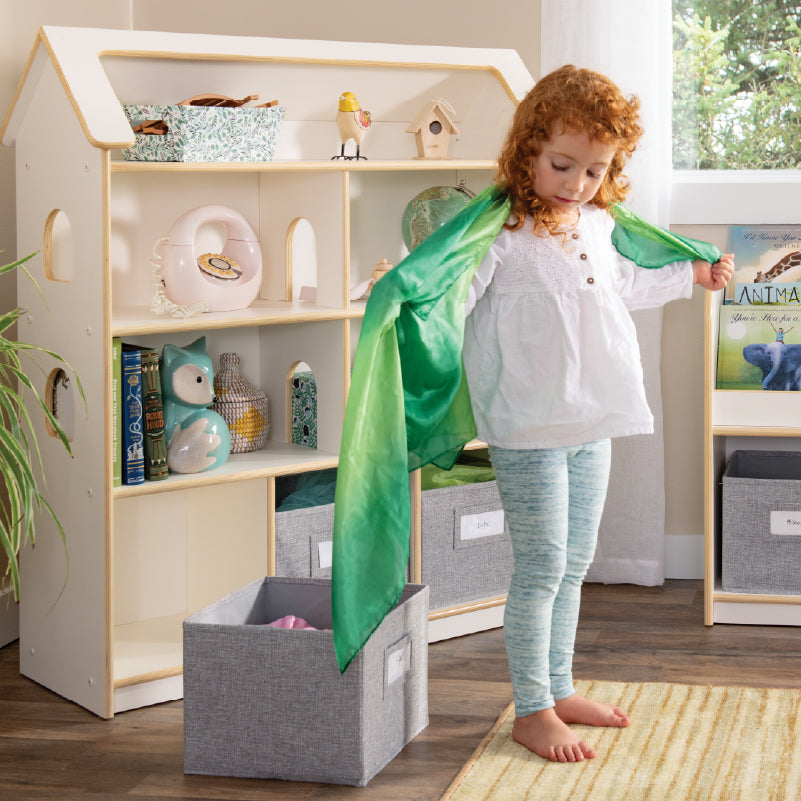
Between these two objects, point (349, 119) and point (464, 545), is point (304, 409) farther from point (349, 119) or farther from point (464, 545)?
point (349, 119)

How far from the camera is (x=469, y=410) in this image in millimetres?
2068

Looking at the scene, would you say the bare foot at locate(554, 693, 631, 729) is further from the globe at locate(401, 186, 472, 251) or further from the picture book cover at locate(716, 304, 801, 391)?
the globe at locate(401, 186, 472, 251)

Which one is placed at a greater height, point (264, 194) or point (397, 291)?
point (264, 194)

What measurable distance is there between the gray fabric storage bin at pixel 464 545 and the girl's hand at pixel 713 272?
0.73 m

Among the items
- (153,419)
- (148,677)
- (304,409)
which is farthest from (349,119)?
(148,677)

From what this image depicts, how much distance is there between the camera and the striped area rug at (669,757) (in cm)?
188

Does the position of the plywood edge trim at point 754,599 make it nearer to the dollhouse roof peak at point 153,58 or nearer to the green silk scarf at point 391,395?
the green silk scarf at point 391,395

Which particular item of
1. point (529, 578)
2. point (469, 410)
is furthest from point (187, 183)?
point (529, 578)

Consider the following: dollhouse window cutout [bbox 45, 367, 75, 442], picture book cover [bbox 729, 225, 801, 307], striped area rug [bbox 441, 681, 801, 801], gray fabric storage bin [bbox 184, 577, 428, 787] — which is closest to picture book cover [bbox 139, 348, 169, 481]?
dollhouse window cutout [bbox 45, 367, 75, 442]

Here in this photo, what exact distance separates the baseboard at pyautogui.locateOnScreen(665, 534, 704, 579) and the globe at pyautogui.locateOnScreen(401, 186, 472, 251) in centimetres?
100

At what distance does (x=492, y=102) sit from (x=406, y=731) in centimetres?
136

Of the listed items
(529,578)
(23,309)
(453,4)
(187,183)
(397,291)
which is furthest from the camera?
(453,4)

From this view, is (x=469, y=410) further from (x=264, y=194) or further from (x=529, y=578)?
(x=264, y=194)

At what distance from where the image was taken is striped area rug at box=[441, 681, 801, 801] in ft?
6.18
